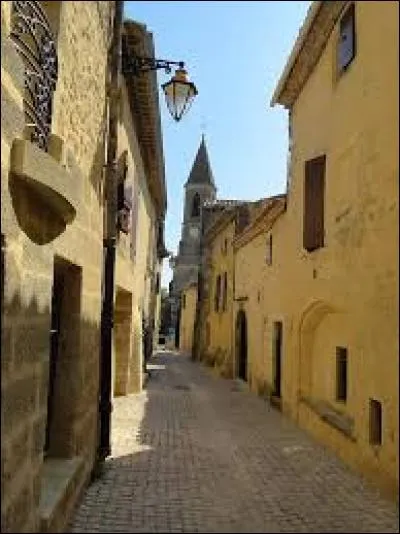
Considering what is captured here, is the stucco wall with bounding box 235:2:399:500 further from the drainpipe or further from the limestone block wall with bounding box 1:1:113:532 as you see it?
the limestone block wall with bounding box 1:1:113:532

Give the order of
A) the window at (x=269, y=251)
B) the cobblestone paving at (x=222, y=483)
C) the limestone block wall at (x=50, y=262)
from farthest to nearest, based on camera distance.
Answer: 1. the window at (x=269, y=251)
2. the cobblestone paving at (x=222, y=483)
3. the limestone block wall at (x=50, y=262)

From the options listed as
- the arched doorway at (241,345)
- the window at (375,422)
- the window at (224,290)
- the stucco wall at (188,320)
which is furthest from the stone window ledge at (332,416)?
the stucco wall at (188,320)

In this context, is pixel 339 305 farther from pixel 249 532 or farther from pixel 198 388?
pixel 198 388

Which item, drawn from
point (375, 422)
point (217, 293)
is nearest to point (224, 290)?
point (217, 293)

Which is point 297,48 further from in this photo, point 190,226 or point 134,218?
point 190,226

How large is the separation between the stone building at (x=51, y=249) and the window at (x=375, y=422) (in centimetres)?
335

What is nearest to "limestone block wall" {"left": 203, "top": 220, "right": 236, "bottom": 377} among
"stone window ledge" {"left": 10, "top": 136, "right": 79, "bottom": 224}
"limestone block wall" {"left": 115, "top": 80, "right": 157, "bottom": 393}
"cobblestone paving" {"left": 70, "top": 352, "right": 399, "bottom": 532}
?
Result: "limestone block wall" {"left": 115, "top": 80, "right": 157, "bottom": 393}

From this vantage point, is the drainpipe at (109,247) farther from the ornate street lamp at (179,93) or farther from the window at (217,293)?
the window at (217,293)

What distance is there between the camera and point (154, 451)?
901cm

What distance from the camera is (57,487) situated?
5422 millimetres

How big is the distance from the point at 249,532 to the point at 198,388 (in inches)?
487

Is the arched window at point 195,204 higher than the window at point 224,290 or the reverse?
higher

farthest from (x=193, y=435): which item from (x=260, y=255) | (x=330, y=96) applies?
(x=260, y=255)

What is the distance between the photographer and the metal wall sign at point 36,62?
15.0ft
